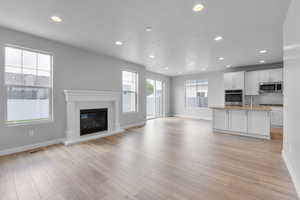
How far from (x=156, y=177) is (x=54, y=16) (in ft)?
11.5

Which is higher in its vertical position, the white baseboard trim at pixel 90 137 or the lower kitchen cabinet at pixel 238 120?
the lower kitchen cabinet at pixel 238 120

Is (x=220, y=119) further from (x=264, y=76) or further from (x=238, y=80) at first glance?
(x=264, y=76)

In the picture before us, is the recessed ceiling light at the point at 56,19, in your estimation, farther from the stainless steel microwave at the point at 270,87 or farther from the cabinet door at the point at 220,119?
the stainless steel microwave at the point at 270,87

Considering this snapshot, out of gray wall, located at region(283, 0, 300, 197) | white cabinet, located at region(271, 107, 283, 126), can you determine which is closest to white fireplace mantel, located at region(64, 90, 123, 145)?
gray wall, located at region(283, 0, 300, 197)

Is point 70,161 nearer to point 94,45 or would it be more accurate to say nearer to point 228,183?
point 228,183

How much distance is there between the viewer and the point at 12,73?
10.4 feet

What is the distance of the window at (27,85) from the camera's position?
10.3ft

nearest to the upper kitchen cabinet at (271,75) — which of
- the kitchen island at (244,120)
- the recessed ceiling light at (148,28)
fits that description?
the kitchen island at (244,120)

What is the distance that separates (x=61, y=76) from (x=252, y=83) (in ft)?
25.8

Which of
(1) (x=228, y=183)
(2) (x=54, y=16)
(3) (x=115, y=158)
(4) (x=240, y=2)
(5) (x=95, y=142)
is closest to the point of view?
(1) (x=228, y=183)

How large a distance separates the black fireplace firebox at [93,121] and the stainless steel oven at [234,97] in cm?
597

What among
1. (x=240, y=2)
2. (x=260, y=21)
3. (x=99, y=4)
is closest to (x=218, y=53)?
(x=260, y=21)

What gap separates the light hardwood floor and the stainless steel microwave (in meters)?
3.40

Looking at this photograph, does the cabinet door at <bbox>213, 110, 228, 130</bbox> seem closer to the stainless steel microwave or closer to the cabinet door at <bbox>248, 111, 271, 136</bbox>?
the cabinet door at <bbox>248, 111, 271, 136</bbox>
